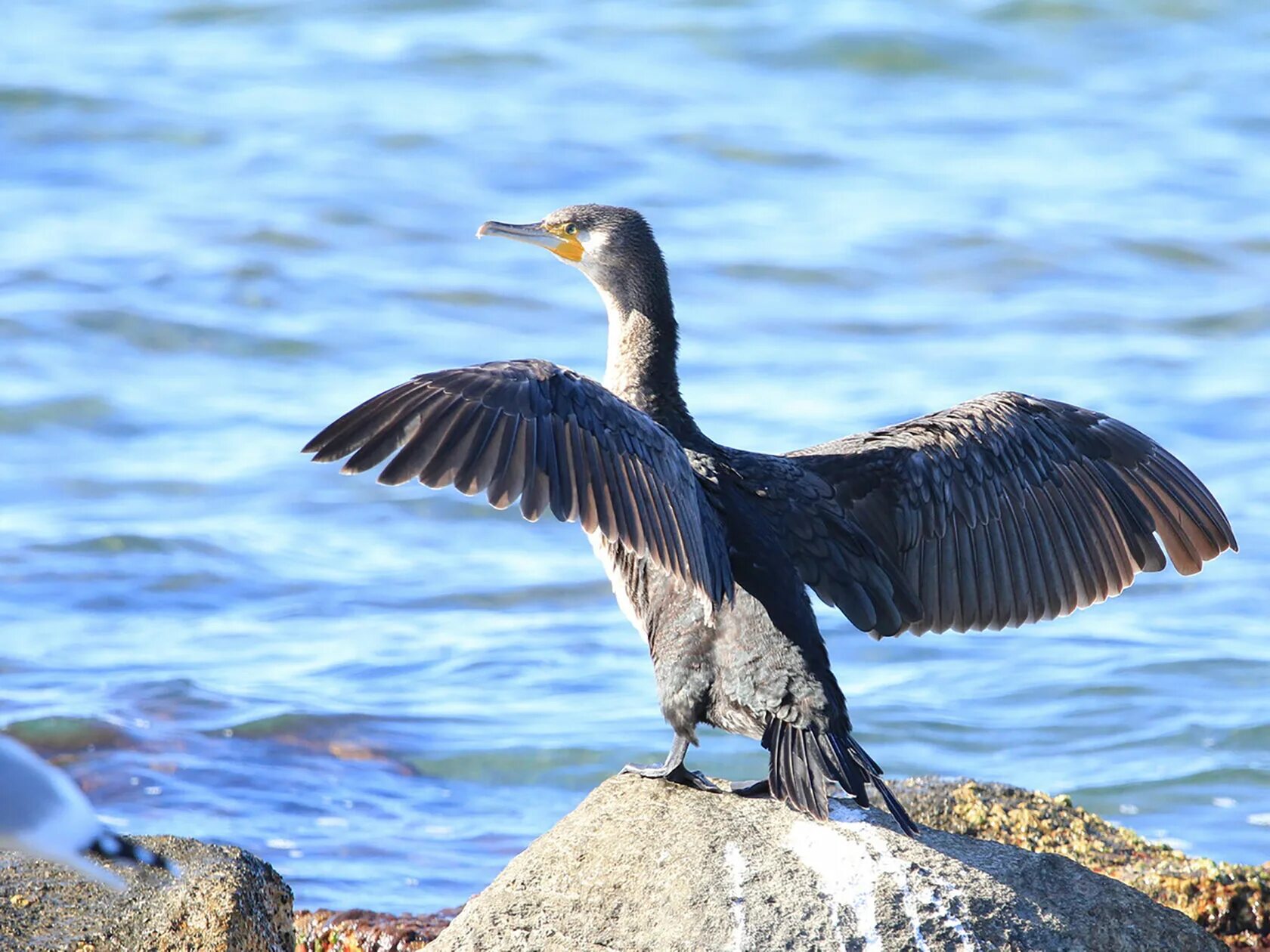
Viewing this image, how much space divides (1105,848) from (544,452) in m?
2.43

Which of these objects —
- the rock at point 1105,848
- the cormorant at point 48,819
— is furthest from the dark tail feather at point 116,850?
the rock at point 1105,848

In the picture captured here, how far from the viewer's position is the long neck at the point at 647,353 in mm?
5426

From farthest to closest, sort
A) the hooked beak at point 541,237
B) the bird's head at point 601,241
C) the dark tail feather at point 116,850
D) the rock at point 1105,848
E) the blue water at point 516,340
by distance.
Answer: the blue water at point 516,340
the hooked beak at point 541,237
the bird's head at point 601,241
the rock at point 1105,848
the dark tail feather at point 116,850

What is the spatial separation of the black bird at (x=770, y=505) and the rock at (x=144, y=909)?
1.08m

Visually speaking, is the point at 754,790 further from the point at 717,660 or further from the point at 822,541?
the point at 822,541

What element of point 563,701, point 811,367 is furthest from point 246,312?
point 563,701

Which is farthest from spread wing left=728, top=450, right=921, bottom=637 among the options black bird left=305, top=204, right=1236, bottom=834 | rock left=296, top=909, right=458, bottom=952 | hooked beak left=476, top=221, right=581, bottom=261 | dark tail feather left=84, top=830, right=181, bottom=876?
dark tail feather left=84, top=830, right=181, bottom=876

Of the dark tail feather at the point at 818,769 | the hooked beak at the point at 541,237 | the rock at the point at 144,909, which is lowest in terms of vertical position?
the rock at the point at 144,909

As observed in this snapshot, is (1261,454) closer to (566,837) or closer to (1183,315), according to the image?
(1183,315)

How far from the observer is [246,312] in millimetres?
12289

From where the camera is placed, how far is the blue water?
25.8 ft

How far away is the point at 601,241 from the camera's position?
5.87m

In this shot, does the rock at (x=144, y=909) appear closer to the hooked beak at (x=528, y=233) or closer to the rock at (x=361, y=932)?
the rock at (x=361, y=932)

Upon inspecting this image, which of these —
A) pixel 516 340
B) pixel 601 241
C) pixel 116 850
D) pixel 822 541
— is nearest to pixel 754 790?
pixel 822 541
